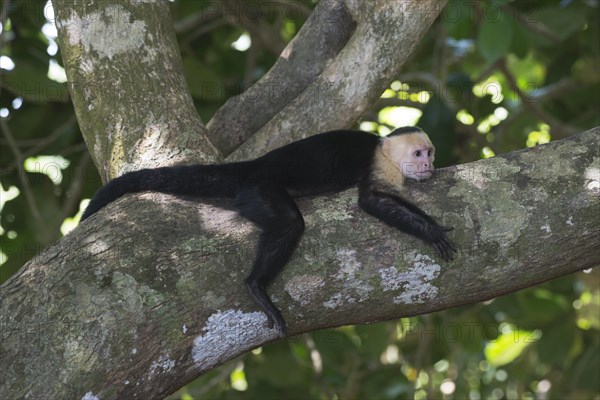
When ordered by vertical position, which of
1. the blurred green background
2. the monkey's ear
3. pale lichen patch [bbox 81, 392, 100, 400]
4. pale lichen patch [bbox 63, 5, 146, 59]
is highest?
pale lichen patch [bbox 63, 5, 146, 59]

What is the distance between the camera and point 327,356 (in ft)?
15.1

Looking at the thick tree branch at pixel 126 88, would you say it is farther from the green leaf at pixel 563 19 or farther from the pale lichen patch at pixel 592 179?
the green leaf at pixel 563 19

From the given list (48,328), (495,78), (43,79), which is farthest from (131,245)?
(495,78)

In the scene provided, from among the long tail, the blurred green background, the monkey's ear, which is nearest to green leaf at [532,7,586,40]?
the blurred green background

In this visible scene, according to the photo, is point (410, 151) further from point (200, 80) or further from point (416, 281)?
point (200, 80)

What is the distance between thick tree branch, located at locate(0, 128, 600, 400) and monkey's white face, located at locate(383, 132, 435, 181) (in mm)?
495

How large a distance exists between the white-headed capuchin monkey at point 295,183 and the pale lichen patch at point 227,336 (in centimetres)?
5

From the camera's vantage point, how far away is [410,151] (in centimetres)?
334

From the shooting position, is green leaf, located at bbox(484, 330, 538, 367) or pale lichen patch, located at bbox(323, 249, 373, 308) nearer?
pale lichen patch, located at bbox(323, 249, 373, 308)

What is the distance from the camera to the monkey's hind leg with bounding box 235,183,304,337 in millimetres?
2238

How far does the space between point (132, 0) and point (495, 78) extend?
402 cm

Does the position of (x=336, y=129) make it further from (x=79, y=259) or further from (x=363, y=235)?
(x=79, y=259)

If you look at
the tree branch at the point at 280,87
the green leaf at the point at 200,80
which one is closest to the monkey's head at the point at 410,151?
the tree branch at the point at 280,87

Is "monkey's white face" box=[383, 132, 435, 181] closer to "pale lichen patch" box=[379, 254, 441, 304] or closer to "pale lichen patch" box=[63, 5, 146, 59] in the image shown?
"pale lichen patch" box=[379, 254, 441, 304]
